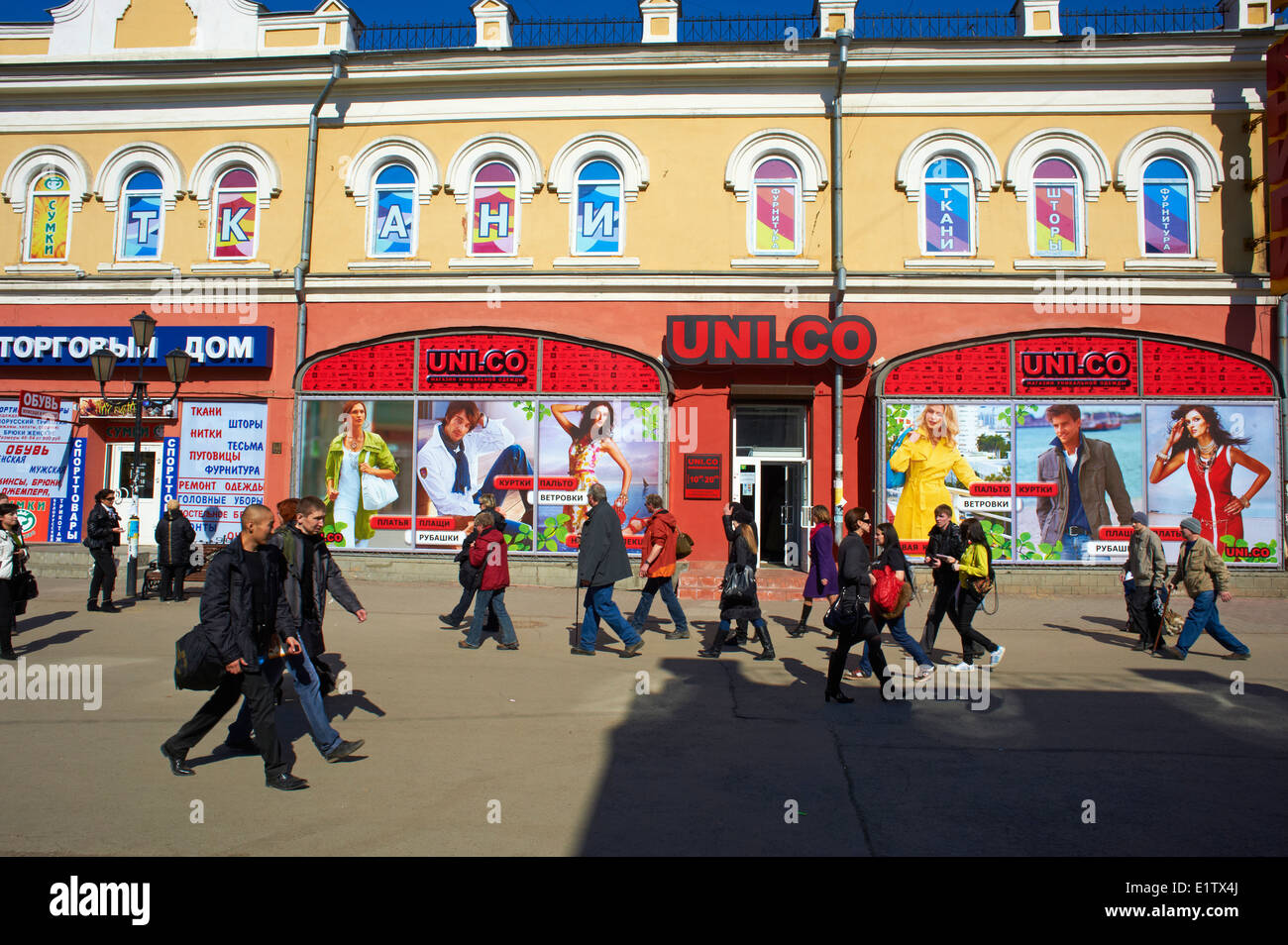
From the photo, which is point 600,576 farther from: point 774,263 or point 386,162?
point 386,162

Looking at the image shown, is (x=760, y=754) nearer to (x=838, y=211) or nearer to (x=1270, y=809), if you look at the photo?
(x=1270, y=809)

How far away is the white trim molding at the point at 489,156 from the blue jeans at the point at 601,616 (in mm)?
9109

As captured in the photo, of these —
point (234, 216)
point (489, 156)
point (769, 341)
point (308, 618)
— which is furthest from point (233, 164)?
point (308, 618)

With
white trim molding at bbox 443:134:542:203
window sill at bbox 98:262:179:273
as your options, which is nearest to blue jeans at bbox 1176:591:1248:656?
white trim molding at bbox 443:134:542:203

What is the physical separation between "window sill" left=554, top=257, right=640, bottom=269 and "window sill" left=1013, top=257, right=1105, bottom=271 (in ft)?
23.3

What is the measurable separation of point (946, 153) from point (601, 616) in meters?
11.3

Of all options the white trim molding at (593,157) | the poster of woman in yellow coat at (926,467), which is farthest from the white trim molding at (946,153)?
the white trim molding at (593,157)

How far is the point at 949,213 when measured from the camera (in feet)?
48.3

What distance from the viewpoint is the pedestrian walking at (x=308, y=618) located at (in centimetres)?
534

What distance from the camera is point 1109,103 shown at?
14.5 m

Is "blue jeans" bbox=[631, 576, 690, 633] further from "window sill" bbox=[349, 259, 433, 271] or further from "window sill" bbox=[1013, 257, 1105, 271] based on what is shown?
"window sill" bbox=[1013, 257, 1105, 271]

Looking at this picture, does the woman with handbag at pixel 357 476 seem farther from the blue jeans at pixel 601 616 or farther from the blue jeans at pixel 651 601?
the blue jeans at pixel 601 616

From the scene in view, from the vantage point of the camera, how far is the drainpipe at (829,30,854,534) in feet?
46.9
